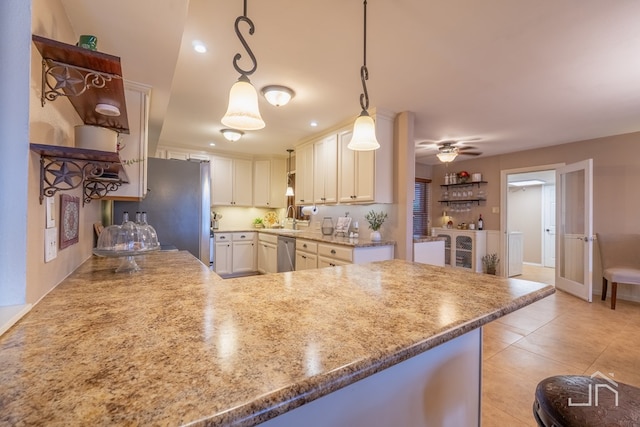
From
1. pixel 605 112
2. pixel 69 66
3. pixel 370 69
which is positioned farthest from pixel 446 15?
pixel 605 112

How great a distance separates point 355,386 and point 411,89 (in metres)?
2.68

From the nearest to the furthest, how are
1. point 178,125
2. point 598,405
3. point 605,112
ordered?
point 598,405
point 605,112
point 178,125

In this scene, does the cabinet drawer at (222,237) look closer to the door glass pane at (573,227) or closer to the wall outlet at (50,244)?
the wall outlet at (50,244)

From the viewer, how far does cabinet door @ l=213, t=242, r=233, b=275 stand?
486 centimetres

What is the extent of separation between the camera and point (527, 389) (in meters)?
1.92

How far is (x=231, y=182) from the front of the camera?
5.45 m

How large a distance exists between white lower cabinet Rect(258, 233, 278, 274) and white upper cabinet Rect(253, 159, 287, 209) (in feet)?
2.85

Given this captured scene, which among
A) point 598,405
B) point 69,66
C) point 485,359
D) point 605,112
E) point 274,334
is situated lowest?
point 485,359

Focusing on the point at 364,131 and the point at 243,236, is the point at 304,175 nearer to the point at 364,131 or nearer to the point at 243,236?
the point at 243,236

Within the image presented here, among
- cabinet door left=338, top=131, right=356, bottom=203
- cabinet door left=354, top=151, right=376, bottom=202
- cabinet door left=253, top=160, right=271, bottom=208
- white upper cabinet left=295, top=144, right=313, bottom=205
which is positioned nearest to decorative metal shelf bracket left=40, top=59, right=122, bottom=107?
cabinet door left=354, top=151, right=376, bottom=202

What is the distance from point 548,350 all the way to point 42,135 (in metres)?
3.64

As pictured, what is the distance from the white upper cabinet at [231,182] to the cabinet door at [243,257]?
88cm

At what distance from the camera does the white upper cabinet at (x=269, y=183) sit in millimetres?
5715

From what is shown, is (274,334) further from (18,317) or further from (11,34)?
(11,34)
